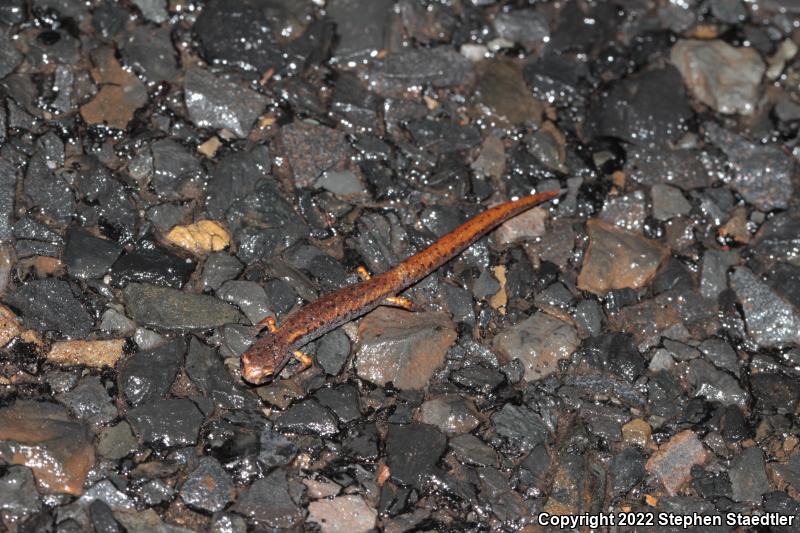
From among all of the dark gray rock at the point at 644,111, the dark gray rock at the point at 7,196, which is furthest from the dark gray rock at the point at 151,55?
the dark gray rock at the point at 644,111

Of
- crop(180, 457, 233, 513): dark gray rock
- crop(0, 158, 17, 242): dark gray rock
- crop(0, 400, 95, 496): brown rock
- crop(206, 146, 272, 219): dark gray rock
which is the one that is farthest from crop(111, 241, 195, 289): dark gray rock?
crop(180, 457, 233, 513): dark gray rock

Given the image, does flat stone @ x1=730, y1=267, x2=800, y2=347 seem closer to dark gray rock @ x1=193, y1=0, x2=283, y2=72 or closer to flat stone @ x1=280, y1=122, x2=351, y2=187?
flat stone @ x1=280, y1=122, x2=351, y2=187

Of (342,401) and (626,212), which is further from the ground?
(626,212)

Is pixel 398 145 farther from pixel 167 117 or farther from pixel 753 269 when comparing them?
pixel 753 269

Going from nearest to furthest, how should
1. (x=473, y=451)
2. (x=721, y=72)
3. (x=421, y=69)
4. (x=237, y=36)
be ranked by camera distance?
(x=473, y=451) → (x=237, y=36) → (x=421, y=69) → (x=721, y=72)

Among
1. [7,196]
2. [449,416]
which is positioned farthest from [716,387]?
[7,196]

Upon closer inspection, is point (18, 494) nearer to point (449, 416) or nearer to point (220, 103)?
point (449, 416)

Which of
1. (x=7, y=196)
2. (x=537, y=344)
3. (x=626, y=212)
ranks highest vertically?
(x=7, y=196)
